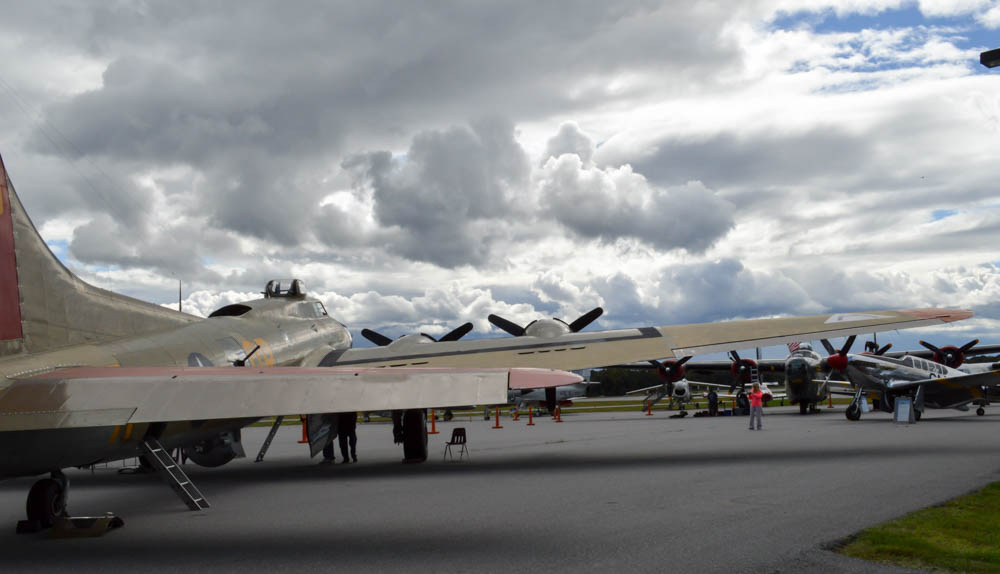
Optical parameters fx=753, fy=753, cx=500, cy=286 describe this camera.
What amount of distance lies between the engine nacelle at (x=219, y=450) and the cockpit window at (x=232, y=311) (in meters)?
2.76

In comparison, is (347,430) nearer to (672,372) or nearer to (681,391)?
(672,372)

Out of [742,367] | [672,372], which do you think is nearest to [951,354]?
[742,367]

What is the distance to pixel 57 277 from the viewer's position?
10148 mm

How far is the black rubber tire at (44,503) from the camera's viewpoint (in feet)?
33.2

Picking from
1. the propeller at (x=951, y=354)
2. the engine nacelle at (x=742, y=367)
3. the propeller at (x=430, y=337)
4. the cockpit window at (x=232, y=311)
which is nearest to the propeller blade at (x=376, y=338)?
the propeller at (x=430, y=337)

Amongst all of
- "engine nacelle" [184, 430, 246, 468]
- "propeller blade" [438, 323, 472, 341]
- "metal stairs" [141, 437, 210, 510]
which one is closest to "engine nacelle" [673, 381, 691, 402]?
"propeller blade" [438, 323, 472, 341]

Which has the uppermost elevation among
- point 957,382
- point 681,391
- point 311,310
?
point 311,310

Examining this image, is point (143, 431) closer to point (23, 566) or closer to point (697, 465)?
point (23, 566)

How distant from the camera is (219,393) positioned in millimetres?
7652

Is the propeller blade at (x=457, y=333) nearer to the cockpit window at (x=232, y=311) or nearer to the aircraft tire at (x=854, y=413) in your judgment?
the cockpit window at (x=232, y=311)

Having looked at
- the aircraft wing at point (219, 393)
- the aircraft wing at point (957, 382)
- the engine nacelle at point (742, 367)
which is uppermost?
the aircraft wing at point (219, 393)

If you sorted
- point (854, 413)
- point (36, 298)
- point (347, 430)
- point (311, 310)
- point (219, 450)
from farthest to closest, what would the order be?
point (854, 413) < point (311, 310) < point (347, 430) < point (219, 450) < point (36, 298)

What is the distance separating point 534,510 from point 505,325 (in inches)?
585

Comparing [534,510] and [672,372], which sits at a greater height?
[672,372]
